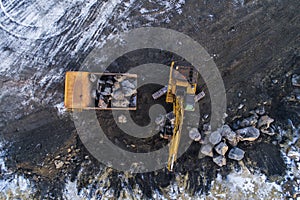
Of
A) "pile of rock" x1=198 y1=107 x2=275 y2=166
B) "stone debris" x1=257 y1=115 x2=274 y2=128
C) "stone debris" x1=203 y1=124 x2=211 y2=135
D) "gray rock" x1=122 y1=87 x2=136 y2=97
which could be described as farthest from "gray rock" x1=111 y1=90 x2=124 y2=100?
"stone debris" x1=257 y1=115 x2=274 y2=128

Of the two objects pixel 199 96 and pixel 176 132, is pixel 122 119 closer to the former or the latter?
pixel 176 132

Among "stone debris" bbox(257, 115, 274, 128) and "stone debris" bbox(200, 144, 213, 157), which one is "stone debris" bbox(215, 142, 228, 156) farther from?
"stone debris" bbox(257, 115, 274, 128)

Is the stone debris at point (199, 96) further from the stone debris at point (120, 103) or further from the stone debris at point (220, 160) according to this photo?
the stone debris at point (120, 103)

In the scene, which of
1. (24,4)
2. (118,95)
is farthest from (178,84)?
(24,4)

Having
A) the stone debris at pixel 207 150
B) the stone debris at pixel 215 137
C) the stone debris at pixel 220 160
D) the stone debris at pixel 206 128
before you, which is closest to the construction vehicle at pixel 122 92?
the stone debris at pixel 207 150

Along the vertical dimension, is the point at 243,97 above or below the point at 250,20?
below

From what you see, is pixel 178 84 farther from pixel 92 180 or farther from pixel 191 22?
pixel 92 180

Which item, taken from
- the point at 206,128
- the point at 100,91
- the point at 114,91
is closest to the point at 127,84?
the point at 114,91
